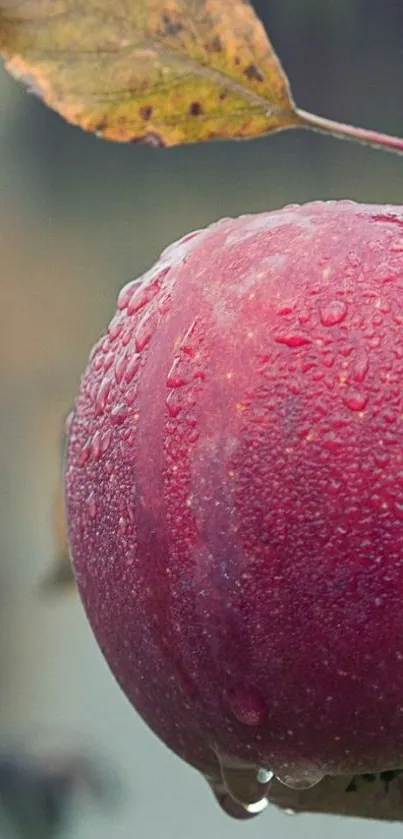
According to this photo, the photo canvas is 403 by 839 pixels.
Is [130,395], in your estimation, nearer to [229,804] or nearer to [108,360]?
[108,360]

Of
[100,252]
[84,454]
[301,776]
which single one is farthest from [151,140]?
[100,252]

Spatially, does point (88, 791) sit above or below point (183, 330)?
below

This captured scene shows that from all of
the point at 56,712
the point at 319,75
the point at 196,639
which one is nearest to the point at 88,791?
the point at 56,712

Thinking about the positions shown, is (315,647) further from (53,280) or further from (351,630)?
(53,280)

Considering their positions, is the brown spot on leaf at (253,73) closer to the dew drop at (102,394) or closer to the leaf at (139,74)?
the leaf at (139,74)

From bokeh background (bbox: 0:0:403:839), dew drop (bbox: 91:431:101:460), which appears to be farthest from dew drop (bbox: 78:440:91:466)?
bokeh background (bbox: 0:0:403:839)

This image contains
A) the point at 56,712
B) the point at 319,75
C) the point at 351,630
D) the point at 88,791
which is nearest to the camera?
the point at 351,630

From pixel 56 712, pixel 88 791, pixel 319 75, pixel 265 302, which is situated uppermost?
pixel 265 302

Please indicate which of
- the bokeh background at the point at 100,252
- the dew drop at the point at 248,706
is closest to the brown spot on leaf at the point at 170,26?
the dew drop at the point at 248,706
